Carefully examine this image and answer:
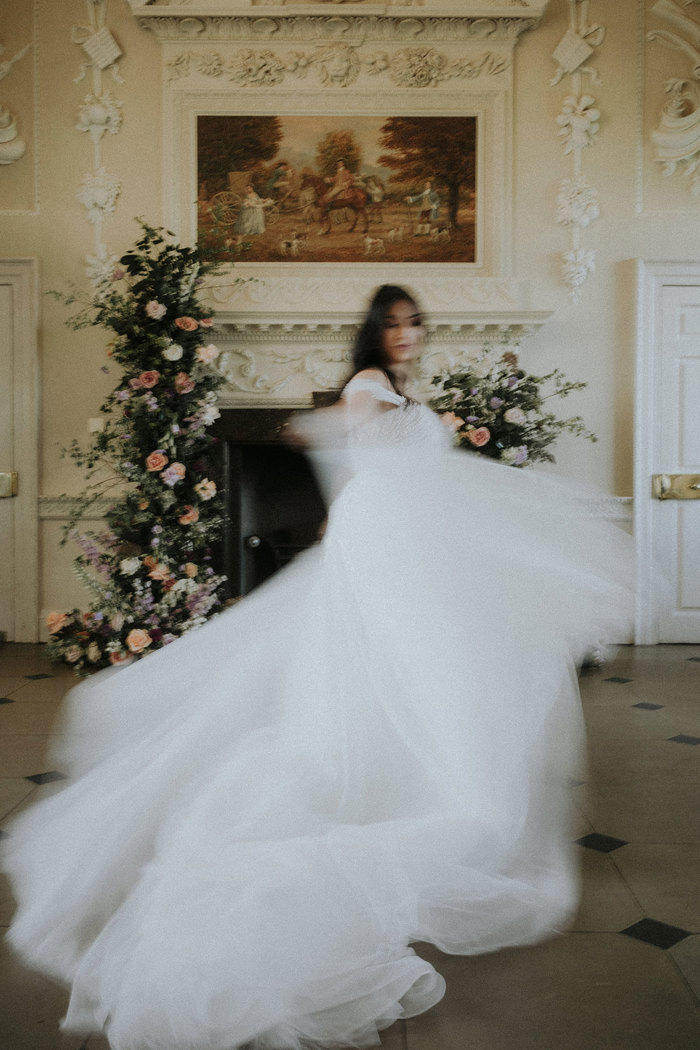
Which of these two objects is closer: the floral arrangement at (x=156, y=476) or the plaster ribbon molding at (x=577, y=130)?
the floral arrangement at (x=156, y=476)

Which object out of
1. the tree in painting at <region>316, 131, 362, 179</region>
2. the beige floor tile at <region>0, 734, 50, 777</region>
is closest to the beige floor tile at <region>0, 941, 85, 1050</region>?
the beige floor tile at <region>0, 734, 50, 777</region>

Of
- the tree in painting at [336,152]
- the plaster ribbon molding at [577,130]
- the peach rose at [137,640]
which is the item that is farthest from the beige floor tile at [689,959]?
the tree in painting at [336,152]

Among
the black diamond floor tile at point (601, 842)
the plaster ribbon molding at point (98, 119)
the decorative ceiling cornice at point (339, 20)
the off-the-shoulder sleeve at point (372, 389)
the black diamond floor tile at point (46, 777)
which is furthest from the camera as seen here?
the plaster ribbon molding at point (98, 119)

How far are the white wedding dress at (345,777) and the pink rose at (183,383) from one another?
2657 millimetres

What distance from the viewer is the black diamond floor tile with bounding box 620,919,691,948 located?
197 cm

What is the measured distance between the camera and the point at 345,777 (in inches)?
81.3

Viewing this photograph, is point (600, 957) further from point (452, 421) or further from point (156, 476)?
point (156, 476)

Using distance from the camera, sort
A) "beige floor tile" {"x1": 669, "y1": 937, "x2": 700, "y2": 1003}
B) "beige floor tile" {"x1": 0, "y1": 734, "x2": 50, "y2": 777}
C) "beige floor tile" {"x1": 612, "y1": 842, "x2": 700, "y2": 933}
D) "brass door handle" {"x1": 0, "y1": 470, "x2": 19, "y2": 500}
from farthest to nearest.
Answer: "brass door handle" {"x1": 0, "y1": 470, "x2": 19, "y2": 500} < "beige floor tile" {"x1": 0, "y1": 734, "x2": 50, "y2": 777} < "beige floor tile" {"x1": 612, "y1": 842, "x2": 700, "y2": 933} < "beige floor tile" {"x1": 669, "y1": 937, "x2": 700, "y2": 1003}

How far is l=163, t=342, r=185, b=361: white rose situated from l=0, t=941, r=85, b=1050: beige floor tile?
3634mm

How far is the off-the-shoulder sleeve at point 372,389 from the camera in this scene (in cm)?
240

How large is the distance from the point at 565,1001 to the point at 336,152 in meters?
5.40

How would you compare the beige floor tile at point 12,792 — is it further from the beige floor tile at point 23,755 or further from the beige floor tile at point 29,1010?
the beige floor tile at point 29,1010

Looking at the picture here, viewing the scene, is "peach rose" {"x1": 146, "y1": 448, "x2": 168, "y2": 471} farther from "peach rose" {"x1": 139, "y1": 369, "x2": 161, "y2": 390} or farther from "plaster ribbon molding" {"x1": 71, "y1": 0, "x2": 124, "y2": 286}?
"plaster ribbon molding" {"x1": 71, "y1": 0, "x2": 124, "y2": 286}

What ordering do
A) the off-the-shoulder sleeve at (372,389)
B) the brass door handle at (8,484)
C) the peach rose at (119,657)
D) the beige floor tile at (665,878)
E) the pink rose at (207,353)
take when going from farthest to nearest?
the brass door handle at (8,484)
the pink rose at (207,353)
the peach rose at (119,657)
the off-the-shoulder sleeve at (372,389)
the beige floor tile at (665,878)
